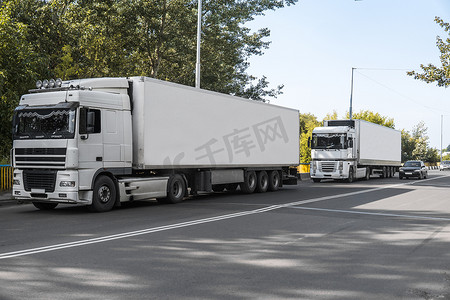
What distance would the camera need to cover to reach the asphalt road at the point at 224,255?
5.60 metres

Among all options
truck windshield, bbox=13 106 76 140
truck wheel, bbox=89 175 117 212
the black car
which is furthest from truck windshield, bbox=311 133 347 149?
truck windshield, bbox=13 106 76 140

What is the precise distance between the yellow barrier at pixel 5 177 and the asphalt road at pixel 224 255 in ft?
18.7

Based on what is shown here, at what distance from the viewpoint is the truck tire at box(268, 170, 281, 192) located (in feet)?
71.2

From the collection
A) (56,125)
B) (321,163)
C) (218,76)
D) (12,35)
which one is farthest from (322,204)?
(218,76)

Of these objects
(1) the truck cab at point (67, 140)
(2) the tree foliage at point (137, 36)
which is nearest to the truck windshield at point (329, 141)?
(2) the tree foliage at point (137, 36)

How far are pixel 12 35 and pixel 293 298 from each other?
51.6 feet

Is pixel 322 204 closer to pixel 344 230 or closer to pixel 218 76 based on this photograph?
pixel 344 230

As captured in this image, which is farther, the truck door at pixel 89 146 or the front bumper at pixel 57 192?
the truck door at pixel 89 146

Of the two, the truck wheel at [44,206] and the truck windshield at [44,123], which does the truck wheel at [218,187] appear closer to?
the truck wheel at [44,206]

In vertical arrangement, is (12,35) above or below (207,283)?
above

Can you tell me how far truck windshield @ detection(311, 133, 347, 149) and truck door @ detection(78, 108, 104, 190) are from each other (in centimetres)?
1968

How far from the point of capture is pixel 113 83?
13.9 m

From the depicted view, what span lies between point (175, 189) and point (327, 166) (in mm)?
16469

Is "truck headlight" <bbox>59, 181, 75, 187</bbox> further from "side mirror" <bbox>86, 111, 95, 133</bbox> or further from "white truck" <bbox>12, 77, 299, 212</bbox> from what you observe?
"side mirror" <bbox>86, 111, 95, 133</bbox>
